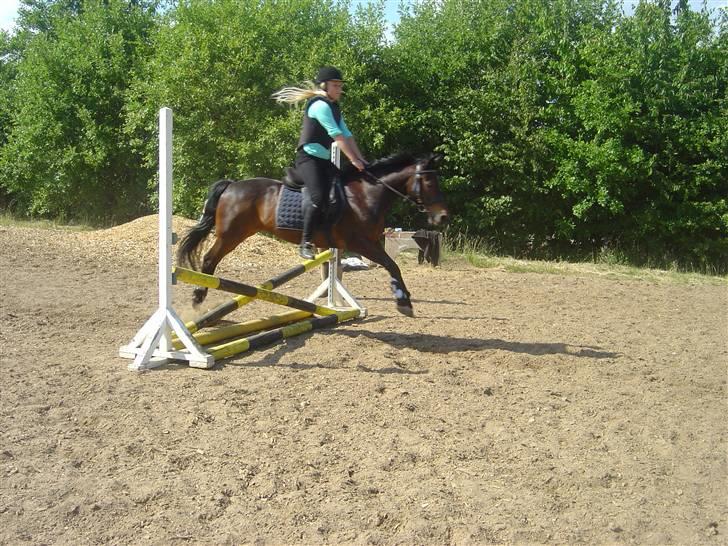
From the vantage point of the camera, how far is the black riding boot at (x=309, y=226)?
689 centimetres

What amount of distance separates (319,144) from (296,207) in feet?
2.24

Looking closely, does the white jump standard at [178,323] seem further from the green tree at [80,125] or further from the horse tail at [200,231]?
the green tree at [80,125]

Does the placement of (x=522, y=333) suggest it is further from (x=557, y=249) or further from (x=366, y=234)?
(x=557, y=249)

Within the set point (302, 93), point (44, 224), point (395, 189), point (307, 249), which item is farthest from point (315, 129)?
point (44, 224)

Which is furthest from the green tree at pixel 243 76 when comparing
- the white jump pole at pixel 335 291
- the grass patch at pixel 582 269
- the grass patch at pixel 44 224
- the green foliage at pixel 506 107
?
the white jump pole at pixel 335 291

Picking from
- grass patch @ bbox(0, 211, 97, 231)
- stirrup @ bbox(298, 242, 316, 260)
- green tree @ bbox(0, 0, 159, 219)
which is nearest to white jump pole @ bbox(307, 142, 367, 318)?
stirrup @ bbox(298, 242, 316, 260)

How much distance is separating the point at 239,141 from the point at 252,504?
13.5 meters

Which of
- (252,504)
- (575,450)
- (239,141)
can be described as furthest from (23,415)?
(239,141)

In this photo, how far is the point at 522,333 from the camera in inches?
301

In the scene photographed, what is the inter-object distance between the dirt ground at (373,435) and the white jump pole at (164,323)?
0.19 metres

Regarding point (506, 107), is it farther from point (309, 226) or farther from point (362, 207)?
point (309, 226)

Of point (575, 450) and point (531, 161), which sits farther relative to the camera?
point (531, 161)

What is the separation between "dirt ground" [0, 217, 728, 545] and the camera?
11.0 ft

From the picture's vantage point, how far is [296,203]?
7.15 m
